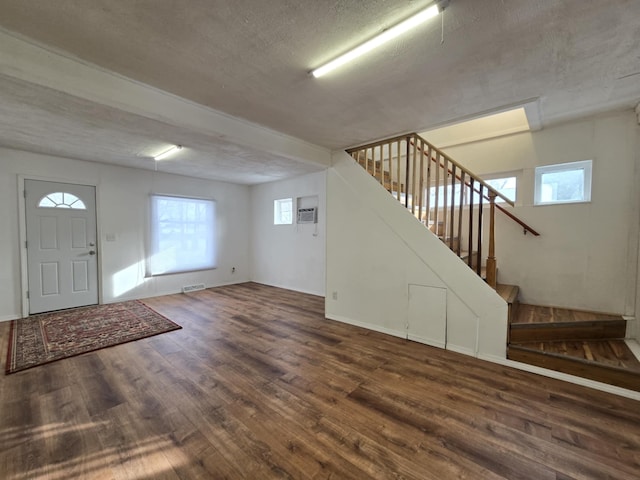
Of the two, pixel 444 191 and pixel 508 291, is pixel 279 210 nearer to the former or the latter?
pixel 444 191

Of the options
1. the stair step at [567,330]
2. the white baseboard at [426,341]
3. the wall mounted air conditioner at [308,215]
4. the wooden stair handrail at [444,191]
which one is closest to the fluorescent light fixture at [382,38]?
the wooden stair handrail at [444,191]

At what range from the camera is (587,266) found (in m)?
3.12

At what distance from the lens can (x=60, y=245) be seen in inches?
175

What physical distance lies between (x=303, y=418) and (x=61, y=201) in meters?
5.30

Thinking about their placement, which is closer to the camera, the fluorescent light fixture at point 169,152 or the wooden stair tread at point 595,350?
the wooden stair tread at point 595,350

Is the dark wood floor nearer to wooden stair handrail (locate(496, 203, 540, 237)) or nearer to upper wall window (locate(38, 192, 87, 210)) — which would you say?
wooden stair handrail (locate(496, 203, 540, 237))

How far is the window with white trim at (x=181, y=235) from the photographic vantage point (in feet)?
18.0

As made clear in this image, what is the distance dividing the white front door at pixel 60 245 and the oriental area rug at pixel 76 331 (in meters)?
0.27

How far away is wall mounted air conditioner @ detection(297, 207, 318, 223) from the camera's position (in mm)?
5700

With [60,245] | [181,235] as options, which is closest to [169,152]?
[181,235]

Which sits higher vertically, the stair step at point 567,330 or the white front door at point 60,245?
the white front door at point 60,245

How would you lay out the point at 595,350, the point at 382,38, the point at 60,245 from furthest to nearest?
the point at 60,245
the point at 595,350
the point at 382,38

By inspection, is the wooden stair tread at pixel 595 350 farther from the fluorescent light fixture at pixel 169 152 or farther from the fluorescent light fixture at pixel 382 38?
the fluorescent light fixture at pixel 169 152

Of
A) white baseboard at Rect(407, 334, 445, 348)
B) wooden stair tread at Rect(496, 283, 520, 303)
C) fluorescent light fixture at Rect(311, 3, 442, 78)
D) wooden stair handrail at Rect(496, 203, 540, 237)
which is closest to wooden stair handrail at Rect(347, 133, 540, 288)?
wooden stair handrail at Rect(496, 203, 540, 237)
